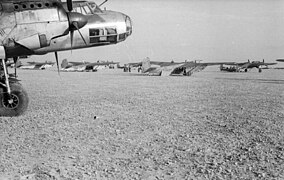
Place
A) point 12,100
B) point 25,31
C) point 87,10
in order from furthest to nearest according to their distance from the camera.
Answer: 1. point 87,10
2. point 12,100
3. point 25,31

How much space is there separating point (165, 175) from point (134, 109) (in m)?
5.83

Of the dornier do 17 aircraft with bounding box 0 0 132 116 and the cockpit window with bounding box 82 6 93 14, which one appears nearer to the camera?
the dornier do 17 aircraft with bounding box 0 0 132 116

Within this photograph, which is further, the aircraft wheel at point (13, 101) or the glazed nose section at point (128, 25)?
the glazed nose section at point (128, 25)

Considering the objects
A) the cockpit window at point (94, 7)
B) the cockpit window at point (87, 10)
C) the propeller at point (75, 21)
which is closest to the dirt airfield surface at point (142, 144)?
the propeller at point (75, 21)

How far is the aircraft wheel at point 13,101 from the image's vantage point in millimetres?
8492

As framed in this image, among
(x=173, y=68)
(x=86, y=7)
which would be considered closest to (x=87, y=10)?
(x=86, y=7)

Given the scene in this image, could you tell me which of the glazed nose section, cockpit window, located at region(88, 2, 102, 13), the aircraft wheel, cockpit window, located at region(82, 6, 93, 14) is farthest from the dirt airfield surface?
cockpit window, located at region(88, 2, 102, 13)

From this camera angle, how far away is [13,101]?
8.64m

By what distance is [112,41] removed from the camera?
10430mm

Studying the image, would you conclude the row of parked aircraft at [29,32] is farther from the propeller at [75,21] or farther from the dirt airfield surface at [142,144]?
the dirt airfield surface at [142,144]

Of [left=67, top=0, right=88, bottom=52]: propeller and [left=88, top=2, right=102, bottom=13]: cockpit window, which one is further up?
[left=88, top=2, right=102, bottom=13]: cockpit window

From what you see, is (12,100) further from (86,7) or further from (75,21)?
(86,7)

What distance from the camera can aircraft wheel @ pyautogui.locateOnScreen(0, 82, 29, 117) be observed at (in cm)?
849

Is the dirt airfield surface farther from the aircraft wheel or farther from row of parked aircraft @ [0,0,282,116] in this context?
row of parked aircraft @ [0,0,282,116]
